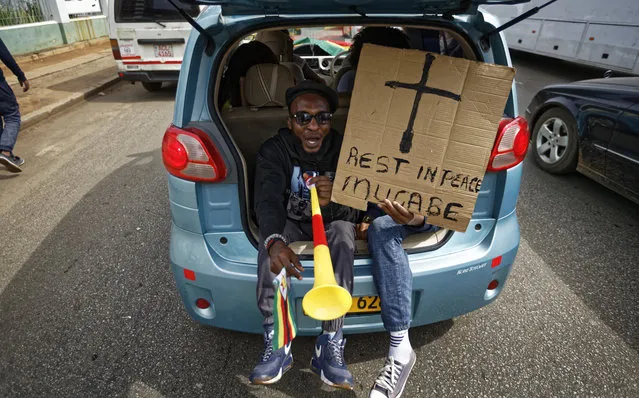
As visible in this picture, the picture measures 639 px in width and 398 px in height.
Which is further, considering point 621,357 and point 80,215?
point 80,215

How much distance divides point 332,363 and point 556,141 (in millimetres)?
3792

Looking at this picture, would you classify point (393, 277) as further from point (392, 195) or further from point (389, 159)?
point (389, 159)

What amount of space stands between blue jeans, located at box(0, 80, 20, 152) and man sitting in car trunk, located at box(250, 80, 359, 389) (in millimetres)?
4238

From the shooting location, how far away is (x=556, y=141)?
433 centimetres

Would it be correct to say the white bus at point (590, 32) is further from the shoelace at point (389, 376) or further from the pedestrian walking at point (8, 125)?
the pedestrian walking at point (8, 125)

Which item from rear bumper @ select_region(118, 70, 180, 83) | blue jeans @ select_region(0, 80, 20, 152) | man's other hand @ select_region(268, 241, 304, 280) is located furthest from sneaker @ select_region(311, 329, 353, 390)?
rear bumper @ select_region(118, 70, 180, 83)

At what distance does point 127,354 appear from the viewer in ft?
7.05

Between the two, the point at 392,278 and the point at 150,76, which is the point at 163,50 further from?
the point at 392,278

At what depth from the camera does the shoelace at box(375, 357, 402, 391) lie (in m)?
1.81

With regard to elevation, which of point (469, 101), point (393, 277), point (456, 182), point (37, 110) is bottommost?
point (37, 110)

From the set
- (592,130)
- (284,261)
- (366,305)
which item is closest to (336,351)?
(366,305)

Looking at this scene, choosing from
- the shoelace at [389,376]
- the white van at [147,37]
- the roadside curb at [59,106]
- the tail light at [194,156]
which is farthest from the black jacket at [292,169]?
Answer: the white van at [147,37]

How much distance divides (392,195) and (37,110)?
727 cm

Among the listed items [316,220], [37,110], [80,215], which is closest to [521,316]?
[316,220]
